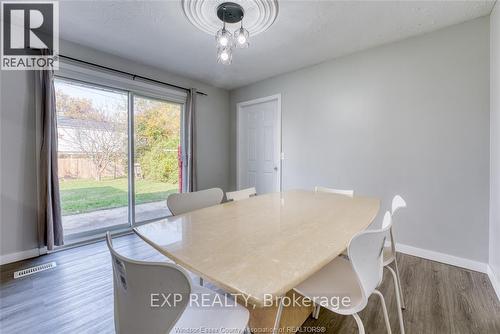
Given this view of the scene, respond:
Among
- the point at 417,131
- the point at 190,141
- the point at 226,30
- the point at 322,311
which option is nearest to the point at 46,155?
the point at 190,141

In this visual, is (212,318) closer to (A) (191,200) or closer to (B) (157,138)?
(A) (191,200)

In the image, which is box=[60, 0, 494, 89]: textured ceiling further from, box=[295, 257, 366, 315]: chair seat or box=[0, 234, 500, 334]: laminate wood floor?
box=[0, 234, 500, 334]: laminate wood floor

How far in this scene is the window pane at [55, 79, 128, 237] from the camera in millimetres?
2594

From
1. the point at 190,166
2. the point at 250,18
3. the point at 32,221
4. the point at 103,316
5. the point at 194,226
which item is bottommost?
the point at 103,316

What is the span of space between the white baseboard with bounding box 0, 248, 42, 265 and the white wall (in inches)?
167

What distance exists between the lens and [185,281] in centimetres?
57

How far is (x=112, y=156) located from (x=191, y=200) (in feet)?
6.52

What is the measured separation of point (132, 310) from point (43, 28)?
3.00 metres

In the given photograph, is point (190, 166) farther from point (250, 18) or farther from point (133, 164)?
point (250, 18)

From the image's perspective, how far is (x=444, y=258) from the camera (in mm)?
2207

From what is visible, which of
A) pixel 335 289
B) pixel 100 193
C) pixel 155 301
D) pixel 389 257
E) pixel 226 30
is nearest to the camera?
pixel 155 301

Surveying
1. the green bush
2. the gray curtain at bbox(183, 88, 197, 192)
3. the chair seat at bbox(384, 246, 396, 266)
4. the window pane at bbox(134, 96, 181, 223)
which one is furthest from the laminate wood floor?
the gray curtain at bbox(183, 88, 197, 192)

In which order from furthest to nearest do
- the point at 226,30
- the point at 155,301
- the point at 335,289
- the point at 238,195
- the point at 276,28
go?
the point at 276,28
the point at 238,195
the point at 226,30
the point at 335,289
the point at 155,301

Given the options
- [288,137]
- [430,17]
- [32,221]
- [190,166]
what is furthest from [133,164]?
[430,17]
